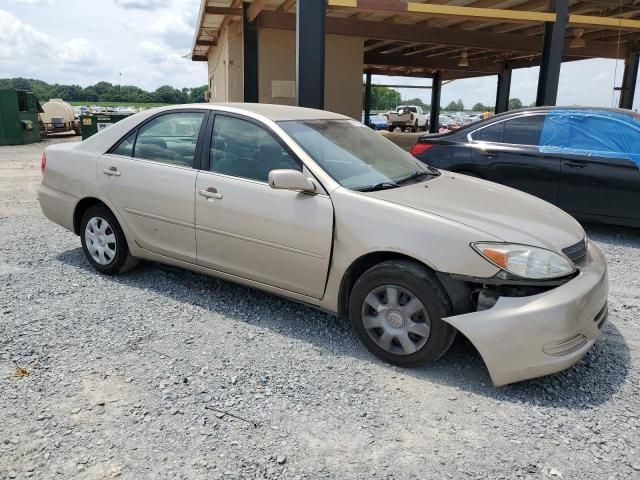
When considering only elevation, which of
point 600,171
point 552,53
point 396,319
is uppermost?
point 552,53

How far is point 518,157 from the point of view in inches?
257

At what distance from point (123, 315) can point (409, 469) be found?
247 cm

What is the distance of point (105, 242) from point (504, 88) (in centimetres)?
2205

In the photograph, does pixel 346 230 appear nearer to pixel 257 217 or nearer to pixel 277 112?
pixel 257 217

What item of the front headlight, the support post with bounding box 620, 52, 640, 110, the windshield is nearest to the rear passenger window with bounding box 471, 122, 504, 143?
the windshield

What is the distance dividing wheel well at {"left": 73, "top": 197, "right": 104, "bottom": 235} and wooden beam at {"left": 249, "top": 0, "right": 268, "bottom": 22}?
22.4 ft

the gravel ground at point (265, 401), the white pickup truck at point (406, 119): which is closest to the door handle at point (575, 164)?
the gravel ground at point (265, 401)

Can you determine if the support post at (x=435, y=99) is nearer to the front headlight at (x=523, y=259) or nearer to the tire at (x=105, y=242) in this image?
the tire at (x=105, y=242)

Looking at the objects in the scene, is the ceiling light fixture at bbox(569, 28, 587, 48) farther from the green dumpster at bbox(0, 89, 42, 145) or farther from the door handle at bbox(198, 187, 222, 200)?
the green dumpster at bbox(0, 89, 42, 145)

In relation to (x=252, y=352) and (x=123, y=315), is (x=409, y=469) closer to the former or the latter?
(x=252, y=352)

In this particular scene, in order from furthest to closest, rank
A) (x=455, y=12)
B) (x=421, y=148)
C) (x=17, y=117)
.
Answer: (x=17, y=117), (x=455, y=12), (x=421, y=148)

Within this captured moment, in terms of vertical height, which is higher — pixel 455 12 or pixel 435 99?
pixel 455 12

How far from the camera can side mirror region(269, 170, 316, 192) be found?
3395 millimetres

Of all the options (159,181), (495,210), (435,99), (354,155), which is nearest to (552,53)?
(354,155)
